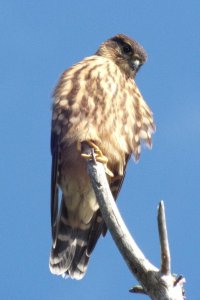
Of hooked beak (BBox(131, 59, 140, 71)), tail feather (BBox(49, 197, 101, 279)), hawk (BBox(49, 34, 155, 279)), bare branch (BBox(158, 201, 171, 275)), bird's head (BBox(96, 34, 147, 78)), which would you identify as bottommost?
bare branch (BBox(158, 201, 171, 275))

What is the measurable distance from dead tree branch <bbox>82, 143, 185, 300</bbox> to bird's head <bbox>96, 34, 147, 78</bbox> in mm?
2596

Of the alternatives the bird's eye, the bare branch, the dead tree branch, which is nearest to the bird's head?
the bird's eye

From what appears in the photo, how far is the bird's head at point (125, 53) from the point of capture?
634 cm

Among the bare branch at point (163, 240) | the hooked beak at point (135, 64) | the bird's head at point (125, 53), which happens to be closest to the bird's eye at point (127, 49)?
the bird's head at point (125, 53)

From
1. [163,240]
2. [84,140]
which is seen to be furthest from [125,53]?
[163,240]

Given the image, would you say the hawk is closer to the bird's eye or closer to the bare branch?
the bird's eye

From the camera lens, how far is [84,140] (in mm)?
5230

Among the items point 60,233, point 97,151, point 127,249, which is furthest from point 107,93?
point 127,249

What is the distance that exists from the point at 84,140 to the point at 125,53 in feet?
5.03

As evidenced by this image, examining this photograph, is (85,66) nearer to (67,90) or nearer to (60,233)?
(67,90)

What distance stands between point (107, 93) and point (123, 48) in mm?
1116

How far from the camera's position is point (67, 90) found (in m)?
5.61

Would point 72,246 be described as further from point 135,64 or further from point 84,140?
point 135,64

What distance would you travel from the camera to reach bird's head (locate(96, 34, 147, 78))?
20.8 feet
